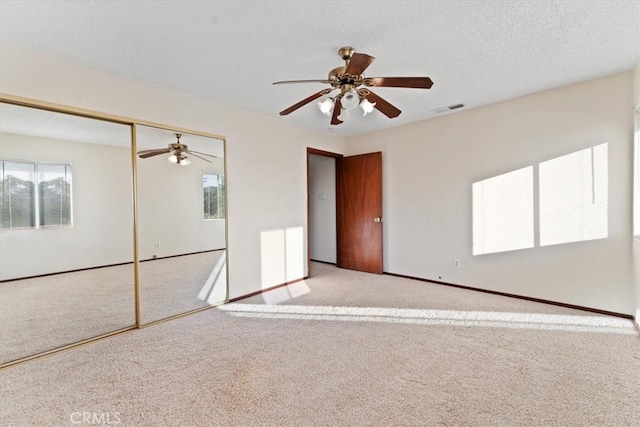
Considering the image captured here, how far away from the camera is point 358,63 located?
6.40 ft

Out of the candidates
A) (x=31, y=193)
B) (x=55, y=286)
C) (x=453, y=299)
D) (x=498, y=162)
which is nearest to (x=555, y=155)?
(x=498, y=162)

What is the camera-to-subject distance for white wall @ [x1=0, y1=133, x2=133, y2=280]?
2.99 m

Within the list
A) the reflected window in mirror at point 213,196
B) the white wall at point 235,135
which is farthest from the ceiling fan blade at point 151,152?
the reflected window in mirror at point 213,196

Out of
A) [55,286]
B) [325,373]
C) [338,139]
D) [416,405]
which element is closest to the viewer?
[416,405]

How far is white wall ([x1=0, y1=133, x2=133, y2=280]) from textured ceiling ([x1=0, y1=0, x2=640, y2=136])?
0.95m

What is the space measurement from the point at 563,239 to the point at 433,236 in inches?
61.2

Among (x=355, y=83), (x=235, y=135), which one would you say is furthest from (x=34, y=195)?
(x=355, y=83)

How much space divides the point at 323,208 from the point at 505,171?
3.31 m

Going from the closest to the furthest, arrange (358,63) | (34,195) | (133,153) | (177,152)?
1. (358,63)
2. (34,195)
3. (133,153)
4. (177,152)

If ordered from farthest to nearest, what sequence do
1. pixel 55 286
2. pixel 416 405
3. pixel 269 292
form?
pixel 269 292
pixel 55 286
pixel 416 405

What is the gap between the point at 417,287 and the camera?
13.9ft

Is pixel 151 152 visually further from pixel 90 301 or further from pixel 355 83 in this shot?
pixel 355 83

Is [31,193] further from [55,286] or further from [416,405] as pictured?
[416,405]

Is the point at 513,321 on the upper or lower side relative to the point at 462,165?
lower
